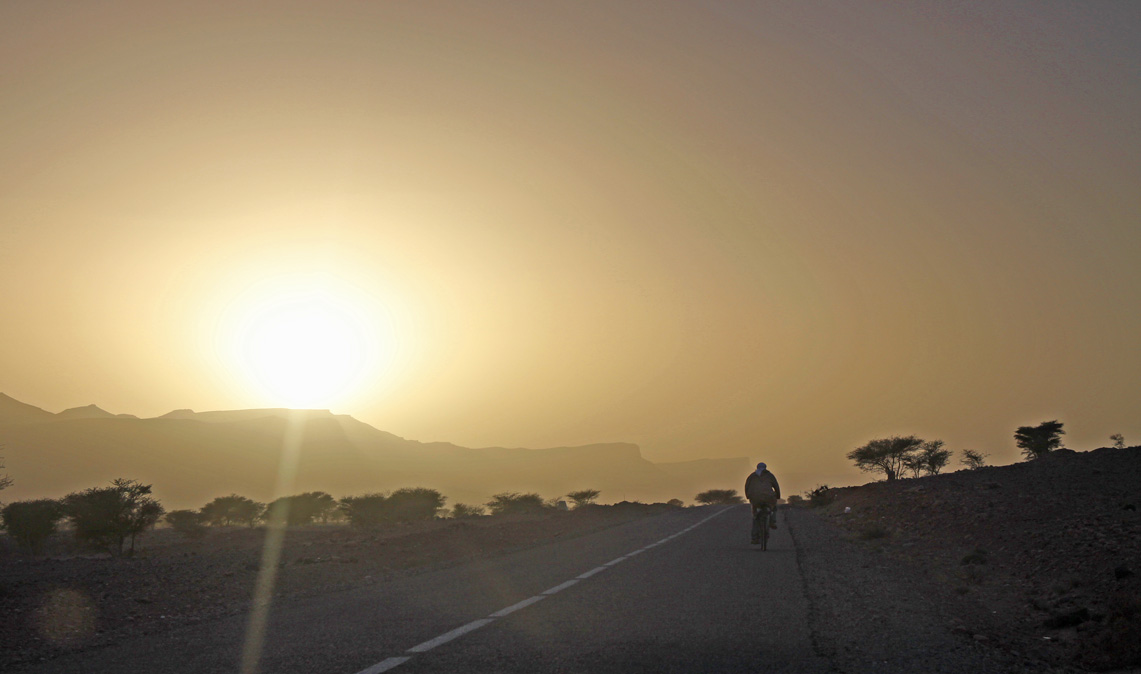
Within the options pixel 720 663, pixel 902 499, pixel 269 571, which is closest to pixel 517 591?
pixel 720 663

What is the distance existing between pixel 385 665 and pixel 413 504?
52.2 m

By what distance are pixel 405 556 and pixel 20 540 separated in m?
20.8

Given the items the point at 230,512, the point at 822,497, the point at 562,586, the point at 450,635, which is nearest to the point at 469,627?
the point at 450,635

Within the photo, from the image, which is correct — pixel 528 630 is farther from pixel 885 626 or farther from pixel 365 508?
pixel 365 508

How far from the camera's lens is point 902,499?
3111 centimetres

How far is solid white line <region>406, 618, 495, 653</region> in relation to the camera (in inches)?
299

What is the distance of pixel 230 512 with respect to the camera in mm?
59406

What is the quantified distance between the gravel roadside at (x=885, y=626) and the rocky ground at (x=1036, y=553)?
27cm

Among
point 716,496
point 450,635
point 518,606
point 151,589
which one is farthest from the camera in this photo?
point 716,496

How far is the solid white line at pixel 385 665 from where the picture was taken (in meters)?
6.59

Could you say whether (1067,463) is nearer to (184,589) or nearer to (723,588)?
(723,588)

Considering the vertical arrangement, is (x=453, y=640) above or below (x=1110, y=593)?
below

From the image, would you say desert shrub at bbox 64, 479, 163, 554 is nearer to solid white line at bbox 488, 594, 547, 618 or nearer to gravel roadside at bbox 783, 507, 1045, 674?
solid white line at bbox 488, 594, 547, 618

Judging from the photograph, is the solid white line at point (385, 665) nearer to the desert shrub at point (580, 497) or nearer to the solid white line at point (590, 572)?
the solid white line at point (590, 572)
